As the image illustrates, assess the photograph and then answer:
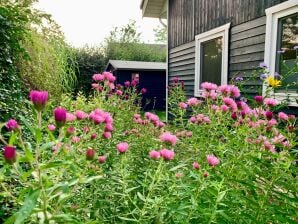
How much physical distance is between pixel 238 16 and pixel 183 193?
14.6 feet

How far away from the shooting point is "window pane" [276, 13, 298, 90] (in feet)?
12.4

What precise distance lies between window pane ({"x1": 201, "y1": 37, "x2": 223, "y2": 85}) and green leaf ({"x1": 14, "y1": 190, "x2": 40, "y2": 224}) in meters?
5.31

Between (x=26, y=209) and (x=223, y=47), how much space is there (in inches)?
206

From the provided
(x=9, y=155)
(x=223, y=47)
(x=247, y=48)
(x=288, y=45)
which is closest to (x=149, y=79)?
(x=223, y=47)

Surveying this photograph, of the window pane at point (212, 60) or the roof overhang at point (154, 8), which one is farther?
the roof overhang at point (154, 8)

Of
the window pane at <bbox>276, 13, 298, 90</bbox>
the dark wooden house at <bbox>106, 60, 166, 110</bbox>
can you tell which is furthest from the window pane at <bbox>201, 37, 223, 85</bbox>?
the dark wooden house at <bbox>106, 60, 166, 110</bbox>

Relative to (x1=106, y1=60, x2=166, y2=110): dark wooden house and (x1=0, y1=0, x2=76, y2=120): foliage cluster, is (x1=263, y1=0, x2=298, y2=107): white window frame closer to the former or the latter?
(x1=0, y1=0, x2=76, y2=120): foliage cluster

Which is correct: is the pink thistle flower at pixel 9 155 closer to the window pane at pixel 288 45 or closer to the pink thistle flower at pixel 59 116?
the pink thistle flower at pixel 59 116

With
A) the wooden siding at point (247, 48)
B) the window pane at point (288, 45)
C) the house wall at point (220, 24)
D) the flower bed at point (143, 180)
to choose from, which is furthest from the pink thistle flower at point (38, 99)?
the house wall at point (220, 24)

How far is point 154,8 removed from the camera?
30.1 feet

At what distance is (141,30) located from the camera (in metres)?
28.6

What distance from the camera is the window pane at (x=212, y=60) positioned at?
227 inches

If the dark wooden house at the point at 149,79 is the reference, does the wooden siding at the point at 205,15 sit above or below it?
above

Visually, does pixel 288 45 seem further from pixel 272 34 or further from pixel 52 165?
pixel 52 165
